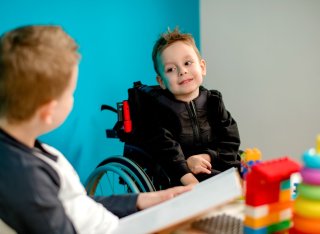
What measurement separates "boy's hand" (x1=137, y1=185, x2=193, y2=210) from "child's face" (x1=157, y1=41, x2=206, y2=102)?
0.68 meters

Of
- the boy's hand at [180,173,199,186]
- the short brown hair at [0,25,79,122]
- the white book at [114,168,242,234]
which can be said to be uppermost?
the short brown hair at [0,25,79,122]

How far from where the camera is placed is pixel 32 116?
80cm

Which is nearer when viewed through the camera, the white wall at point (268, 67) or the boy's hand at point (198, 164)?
the boy's hand at point (198, 164)

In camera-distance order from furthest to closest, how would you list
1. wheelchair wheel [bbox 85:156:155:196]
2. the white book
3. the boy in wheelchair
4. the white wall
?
the white wall, the boy in wheelchair, wheelchair wheel [bbox 85:156:155:196], the white book

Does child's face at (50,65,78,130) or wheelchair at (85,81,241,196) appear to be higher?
child's face at (50,65,78,130)

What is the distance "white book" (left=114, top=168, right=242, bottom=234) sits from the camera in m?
0.76

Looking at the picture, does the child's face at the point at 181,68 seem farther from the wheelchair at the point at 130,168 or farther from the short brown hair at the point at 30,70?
the short brown hair at the point at 30,70

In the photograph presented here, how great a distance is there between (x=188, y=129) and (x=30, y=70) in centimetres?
102

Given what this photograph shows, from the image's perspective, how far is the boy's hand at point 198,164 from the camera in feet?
5.30

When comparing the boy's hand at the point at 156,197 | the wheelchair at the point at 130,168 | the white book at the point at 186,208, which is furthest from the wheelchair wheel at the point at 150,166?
the white book at the point at 186,208

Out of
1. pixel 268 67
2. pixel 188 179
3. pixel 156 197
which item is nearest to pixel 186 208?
pixel 156 197

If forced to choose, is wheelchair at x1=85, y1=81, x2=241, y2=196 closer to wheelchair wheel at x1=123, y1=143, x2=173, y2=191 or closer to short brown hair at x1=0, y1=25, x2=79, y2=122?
wheelchair wheel at x1=123, y1=143, x2=173, y2=191

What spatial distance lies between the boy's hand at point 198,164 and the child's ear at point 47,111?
89cm

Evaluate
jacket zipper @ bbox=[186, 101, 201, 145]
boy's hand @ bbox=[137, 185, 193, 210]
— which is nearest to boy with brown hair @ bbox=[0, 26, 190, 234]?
boy's hand @ bbox=[137, 185, 193, 210]
